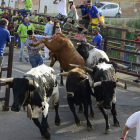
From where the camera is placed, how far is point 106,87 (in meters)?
6.36

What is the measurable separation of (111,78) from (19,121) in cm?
245

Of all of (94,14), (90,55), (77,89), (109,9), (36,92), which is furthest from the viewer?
(109,9)

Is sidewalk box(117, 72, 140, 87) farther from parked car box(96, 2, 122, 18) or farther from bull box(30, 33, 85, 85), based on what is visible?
parked car box(96, 2, 122, 18)

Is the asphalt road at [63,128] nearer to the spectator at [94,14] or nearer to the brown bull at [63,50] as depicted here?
the brown bull at [63,50]

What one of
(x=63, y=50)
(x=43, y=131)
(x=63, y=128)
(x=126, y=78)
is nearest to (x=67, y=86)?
(x=63, y=128)

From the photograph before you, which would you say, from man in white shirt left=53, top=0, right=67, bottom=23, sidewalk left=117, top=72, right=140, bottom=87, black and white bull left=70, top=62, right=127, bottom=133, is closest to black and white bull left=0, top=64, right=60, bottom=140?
black and white bull left=70, top=62, right=127, bottom=133

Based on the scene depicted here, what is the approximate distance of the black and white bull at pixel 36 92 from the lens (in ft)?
18.2

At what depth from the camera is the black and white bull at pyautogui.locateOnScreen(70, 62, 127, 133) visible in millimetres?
6344

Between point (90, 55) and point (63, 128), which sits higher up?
point (90, 55)

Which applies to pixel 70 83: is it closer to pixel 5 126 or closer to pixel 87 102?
pixel 87 102

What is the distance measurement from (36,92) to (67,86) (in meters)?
0.93

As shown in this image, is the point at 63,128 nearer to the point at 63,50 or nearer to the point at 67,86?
the point at 67,86

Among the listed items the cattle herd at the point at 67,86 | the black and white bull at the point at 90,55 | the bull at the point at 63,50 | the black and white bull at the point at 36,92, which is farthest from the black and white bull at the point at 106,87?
the black and white bull at the point at 36,92

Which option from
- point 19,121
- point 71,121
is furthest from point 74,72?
point 19,121
